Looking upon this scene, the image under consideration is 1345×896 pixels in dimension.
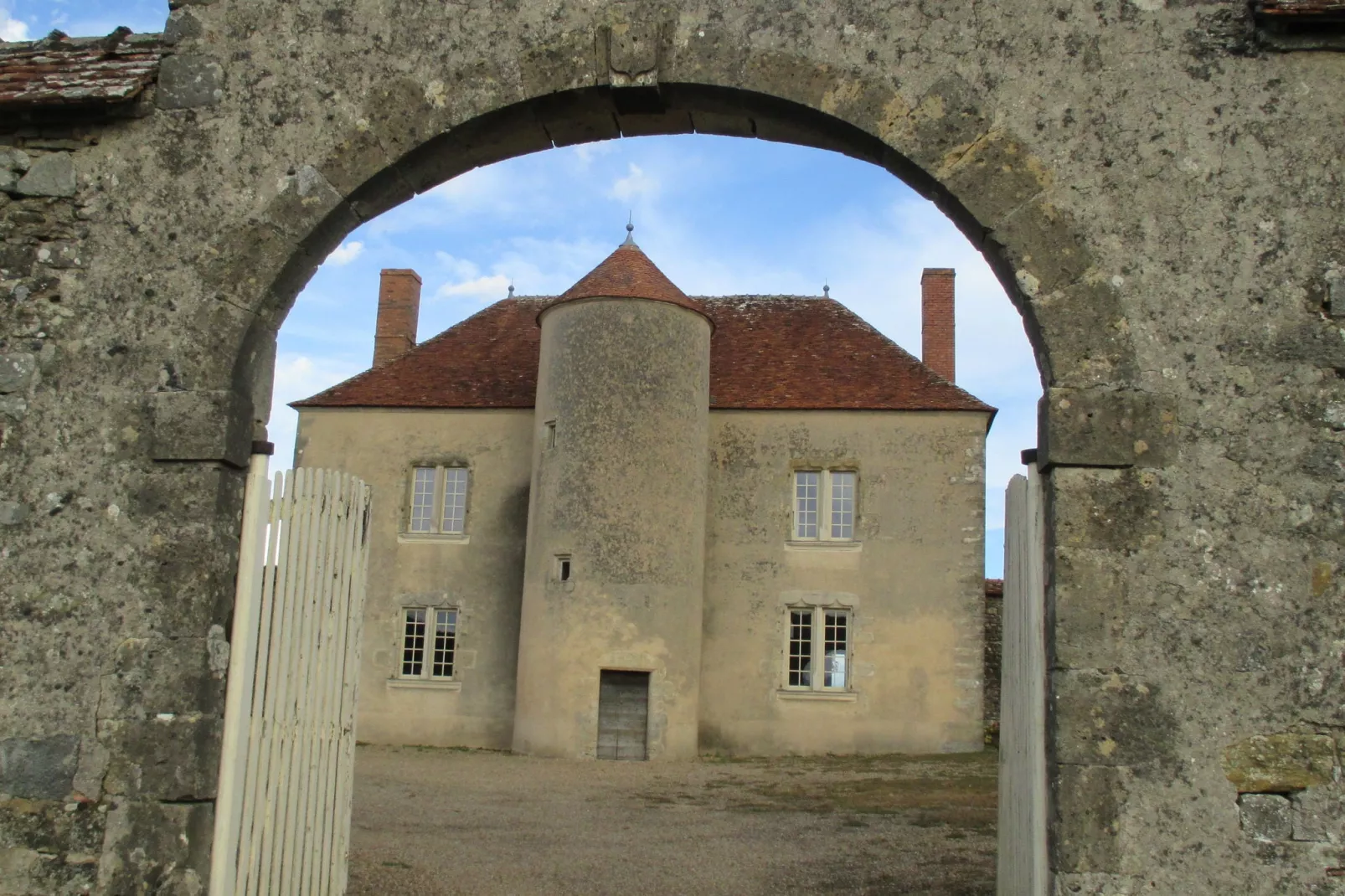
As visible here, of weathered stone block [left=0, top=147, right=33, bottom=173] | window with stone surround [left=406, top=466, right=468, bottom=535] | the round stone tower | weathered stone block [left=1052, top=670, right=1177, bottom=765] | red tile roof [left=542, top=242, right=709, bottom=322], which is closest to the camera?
weathered stone block [left=1052, top=670, right=1177, bottom=765]

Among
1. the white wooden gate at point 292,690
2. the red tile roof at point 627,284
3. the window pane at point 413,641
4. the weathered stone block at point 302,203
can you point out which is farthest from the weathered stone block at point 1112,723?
the window pane at point 413,641

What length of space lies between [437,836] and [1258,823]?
23.9 ft

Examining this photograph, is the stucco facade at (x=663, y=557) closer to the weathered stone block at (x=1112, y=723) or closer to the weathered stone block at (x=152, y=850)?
the weathered stone block at (x=152, y=850)

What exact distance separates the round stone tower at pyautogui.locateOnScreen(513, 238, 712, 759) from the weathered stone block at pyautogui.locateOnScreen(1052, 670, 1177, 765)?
44.4 ft

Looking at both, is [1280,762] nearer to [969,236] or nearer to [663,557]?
[969,236]

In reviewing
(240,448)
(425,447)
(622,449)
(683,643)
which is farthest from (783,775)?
(240,448)

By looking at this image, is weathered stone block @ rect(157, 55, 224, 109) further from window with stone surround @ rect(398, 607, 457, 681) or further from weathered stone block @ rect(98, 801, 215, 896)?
window with stone surround @ rect(398, 607, 457, 681)

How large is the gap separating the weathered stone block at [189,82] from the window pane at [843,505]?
15303 millimetres

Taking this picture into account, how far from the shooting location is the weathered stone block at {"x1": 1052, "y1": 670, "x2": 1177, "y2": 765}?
4.30m

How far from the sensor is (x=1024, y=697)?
4996 millimetres

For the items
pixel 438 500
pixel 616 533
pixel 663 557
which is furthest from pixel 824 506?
pixel 438 500

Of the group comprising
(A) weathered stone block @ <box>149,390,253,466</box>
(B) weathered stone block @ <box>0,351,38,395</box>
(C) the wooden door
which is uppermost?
(B) weathered stone block @ <box>0,351,38,395</box>

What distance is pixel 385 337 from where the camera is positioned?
2297cm

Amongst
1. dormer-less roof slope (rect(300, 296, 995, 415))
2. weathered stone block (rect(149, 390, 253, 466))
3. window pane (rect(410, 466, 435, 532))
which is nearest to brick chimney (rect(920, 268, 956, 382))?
dormer-less roof slope (rect(300, 296, 995, 415))
